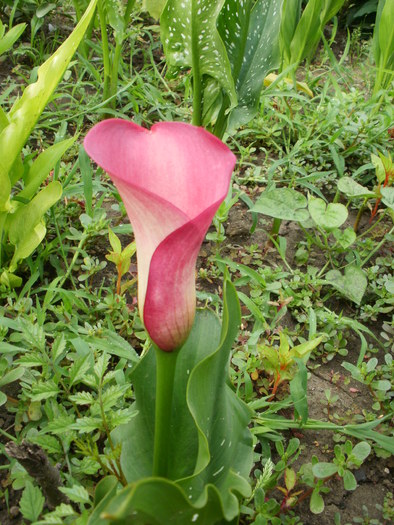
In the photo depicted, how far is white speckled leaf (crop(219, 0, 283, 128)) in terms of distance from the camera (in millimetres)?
1350

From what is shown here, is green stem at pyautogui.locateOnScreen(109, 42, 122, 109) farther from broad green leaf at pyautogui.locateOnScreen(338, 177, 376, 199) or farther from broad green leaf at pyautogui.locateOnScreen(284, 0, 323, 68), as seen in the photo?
broad green leaf at pyautogui.locateOnScreen(338, 177, 376, 199)

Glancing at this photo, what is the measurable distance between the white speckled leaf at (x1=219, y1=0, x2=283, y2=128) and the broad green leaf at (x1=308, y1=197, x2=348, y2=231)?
1.09 feet

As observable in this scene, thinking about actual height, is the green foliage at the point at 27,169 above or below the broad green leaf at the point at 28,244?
above

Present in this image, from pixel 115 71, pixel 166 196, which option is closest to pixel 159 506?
pixel 166 196

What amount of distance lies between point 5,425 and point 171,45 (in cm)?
91

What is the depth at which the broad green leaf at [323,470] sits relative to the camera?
2.65ft

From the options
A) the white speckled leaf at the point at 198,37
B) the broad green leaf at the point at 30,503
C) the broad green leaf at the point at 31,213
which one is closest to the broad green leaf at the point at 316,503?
the broad green leaf at the point at 30,503

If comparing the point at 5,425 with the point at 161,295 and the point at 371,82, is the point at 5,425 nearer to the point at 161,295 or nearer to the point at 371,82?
the point at 161,295

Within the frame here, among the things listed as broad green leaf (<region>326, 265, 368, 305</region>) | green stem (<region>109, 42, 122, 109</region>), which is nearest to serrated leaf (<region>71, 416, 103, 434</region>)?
broad green leaf (<region>326, 265, 368, 305</region>)

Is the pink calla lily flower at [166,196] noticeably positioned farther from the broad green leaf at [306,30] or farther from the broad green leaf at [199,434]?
the broad green leaf at [306,30]

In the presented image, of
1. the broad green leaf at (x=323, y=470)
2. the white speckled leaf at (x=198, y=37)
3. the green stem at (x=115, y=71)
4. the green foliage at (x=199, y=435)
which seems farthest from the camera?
the green stem at (x=115, y=71)

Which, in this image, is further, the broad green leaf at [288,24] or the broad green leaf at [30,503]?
the broad green leaf at [288,24]

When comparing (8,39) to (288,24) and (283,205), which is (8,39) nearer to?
(283,205)

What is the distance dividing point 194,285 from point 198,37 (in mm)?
882
